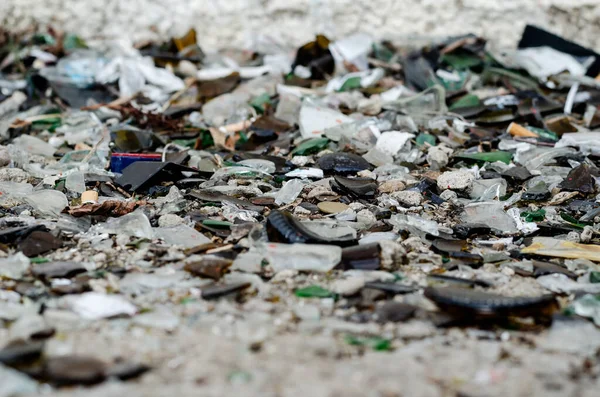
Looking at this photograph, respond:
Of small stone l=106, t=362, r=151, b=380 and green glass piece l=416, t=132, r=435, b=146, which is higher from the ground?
small stone l=106, t=362, r=151, b=380

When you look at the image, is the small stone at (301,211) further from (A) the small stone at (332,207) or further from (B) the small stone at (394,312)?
(B) the small stone at (394,312)

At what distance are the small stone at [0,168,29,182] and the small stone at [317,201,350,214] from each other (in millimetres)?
1500

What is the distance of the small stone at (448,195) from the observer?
3189 mm

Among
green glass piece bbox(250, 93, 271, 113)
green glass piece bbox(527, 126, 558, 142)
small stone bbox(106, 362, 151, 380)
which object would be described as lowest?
green glass piece bbox(250, 93, 271, 113)

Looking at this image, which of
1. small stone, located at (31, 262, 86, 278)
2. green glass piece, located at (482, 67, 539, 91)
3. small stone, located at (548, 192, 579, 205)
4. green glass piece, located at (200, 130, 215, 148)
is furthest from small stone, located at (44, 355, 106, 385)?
green glass piece, located at (482, 67, 539, 91)

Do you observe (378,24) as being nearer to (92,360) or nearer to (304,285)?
(304,285)

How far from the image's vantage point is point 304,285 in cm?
223

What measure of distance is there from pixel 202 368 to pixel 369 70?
383 cm

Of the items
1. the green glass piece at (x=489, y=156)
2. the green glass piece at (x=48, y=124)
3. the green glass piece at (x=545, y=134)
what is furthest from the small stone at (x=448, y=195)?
the green glass piece at (x=48, y=124)

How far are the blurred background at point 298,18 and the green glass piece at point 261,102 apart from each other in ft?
3.63

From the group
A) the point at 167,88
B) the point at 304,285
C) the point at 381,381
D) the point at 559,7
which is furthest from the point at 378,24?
the point at 381,381

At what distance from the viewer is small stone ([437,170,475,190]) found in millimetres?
3258

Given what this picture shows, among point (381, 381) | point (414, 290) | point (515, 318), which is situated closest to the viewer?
point (381, 381)

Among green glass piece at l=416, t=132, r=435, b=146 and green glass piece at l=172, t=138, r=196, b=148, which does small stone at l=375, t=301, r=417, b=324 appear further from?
green glass piece at l=172, t=138, r=196, b=148
